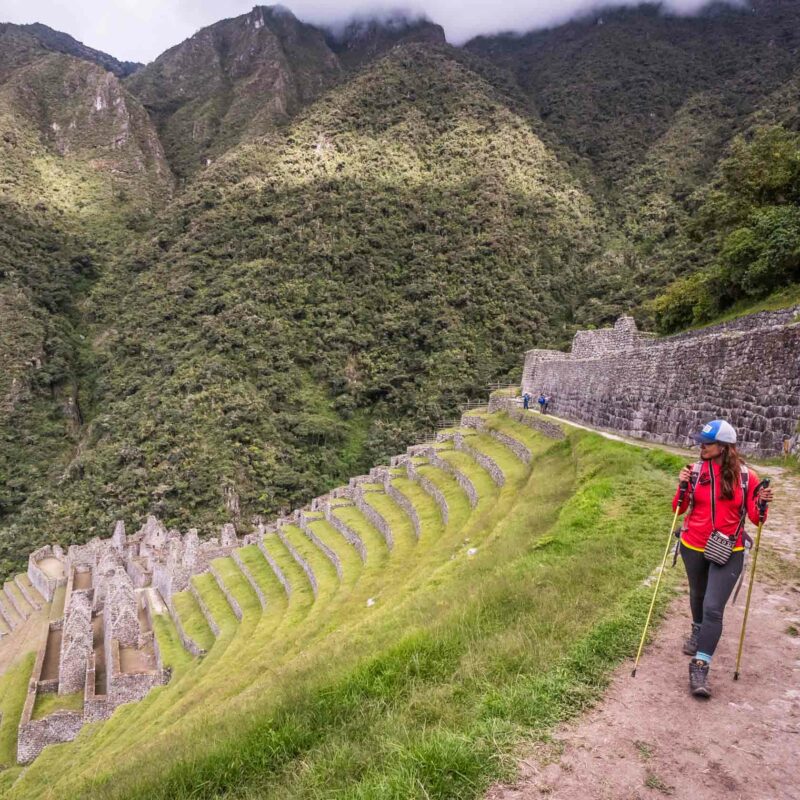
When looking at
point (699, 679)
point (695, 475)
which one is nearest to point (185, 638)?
point (699, 679)

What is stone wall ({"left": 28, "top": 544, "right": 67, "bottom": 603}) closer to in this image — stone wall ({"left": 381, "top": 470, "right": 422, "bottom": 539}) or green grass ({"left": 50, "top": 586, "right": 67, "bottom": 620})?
green grass ({"left": 50, "top": 586, "right": 67, "bottom": 620})

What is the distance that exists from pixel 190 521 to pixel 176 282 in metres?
45.7

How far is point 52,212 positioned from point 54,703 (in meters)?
102

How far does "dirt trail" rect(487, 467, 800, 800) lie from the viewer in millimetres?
2568

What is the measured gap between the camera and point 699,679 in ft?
10.5

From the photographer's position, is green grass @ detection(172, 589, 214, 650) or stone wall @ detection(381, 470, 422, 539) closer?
stone wall @ detection(381, 470, 422, 539)

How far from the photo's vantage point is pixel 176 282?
78625mm

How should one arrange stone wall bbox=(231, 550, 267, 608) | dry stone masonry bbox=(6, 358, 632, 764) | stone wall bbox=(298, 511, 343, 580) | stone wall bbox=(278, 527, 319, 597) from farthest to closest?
stone wall bbox=(231, 550, 267, 608), dry stone masonry bbox=(6, 358, 632, 764), stone wall bbox=(298, 511, 343, 580), stone wall bbox=(278, 527, 319, 597)

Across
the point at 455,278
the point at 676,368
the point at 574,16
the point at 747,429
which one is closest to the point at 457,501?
the point at 676,368

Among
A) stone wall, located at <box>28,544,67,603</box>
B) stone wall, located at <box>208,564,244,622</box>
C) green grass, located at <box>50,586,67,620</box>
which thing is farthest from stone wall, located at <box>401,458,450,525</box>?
stone wall, located at <box>28,544,67,603</box>

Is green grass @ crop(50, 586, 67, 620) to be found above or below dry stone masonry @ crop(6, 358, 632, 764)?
below

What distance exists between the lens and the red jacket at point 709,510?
3447 mm

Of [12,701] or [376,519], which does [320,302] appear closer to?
[376,519]

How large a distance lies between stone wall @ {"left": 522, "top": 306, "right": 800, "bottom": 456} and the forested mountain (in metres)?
4.93
